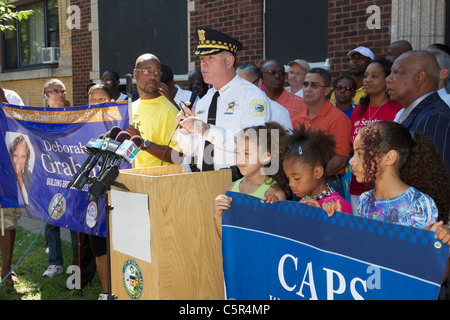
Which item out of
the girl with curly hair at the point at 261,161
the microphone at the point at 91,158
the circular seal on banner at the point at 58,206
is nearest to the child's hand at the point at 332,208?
the girl with curly hair at the point at 261,161

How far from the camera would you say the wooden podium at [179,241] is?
2.88m

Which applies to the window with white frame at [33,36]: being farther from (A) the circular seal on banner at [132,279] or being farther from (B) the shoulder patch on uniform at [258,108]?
(A) the circular seal on banner at [132,279]

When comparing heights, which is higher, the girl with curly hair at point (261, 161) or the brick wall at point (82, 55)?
the brick wall at point (82, 55)

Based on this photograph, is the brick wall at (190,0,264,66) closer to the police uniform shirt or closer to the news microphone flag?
the police uniform shirt

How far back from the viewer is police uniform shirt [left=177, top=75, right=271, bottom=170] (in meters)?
3.34

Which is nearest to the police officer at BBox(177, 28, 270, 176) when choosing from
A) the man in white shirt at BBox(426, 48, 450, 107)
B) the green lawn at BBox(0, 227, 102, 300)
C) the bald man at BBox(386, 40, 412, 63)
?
the man in white shirt at BBox(426, 48, 450, 107)

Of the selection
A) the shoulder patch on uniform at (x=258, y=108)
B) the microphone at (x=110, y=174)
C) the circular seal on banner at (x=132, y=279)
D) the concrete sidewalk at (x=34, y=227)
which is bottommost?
the concrete sidewalk at (x=34, y=227)

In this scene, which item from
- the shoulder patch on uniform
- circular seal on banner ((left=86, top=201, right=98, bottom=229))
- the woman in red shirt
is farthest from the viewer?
the woman in red shirt

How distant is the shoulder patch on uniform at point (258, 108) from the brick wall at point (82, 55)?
1006cm

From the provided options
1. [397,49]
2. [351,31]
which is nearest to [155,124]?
[397,49]

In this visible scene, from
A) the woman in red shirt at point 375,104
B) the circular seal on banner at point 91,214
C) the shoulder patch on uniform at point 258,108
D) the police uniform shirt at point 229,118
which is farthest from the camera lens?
the woman in red shirt at point 375,104

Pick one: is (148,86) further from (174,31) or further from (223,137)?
(174,31)

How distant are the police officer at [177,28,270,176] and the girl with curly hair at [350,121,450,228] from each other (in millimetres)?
1022

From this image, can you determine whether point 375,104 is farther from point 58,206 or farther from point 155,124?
point 58,206
